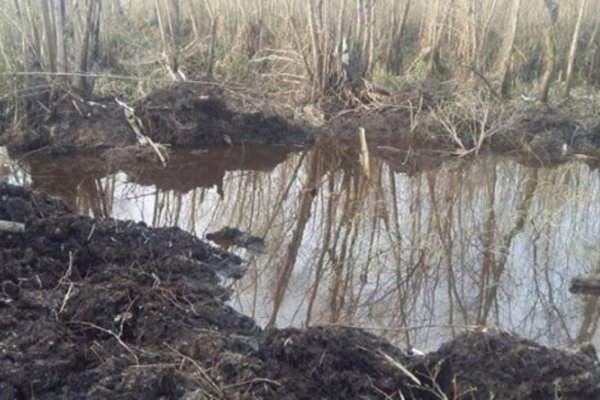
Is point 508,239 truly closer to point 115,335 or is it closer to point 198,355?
point 198,355

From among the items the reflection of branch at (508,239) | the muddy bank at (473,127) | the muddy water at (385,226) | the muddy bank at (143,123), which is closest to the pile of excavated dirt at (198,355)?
the muddy water at (385,226)

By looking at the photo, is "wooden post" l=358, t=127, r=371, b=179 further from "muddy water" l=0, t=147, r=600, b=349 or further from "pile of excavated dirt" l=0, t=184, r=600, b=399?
"pile of excavated dirt" l=0, t=184, r=600, b=399

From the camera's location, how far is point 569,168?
404 inches

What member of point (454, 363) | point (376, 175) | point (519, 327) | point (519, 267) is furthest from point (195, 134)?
point (454, 363)

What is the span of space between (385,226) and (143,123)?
14.6 ft

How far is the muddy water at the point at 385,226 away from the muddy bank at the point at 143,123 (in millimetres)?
346

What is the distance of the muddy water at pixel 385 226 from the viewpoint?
19.9 ft

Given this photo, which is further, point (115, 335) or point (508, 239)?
point (508, 239)

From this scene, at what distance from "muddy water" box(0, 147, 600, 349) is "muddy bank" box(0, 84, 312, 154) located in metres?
0.35

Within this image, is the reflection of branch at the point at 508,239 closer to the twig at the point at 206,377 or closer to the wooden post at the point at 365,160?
the wooden post at the point at 365,160

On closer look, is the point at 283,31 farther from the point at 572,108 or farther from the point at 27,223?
the point at 27,223

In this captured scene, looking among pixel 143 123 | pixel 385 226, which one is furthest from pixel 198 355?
pixel 143 123

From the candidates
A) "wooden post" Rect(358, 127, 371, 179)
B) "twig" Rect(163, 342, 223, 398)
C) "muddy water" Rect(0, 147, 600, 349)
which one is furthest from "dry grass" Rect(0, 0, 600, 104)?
"twig" Rect(163, 342, 223, 398)

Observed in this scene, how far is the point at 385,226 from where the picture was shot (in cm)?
777
